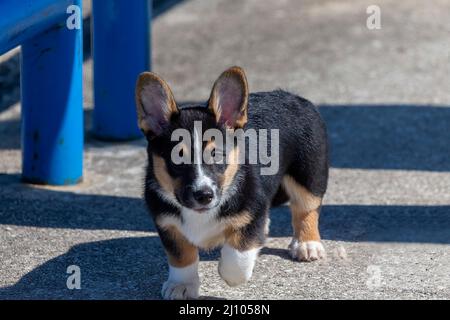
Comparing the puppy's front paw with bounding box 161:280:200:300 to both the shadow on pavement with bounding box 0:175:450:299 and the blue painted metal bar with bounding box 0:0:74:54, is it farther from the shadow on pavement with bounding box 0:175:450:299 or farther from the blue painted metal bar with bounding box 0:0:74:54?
the blue painted metal bar with bounding box 0:0:74:54

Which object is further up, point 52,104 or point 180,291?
point 52,104

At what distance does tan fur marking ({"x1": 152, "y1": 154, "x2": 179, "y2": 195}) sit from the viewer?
4.44 m

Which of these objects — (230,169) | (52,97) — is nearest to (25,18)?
(52,97)

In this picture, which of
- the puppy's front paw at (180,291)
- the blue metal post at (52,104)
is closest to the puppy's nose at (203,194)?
the puppy's front paw at (180,291)

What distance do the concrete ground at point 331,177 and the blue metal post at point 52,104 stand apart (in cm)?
15

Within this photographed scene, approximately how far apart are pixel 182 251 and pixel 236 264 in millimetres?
238

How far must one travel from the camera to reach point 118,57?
6.70 metres

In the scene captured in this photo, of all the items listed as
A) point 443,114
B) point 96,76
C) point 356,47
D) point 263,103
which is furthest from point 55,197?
point 356,47

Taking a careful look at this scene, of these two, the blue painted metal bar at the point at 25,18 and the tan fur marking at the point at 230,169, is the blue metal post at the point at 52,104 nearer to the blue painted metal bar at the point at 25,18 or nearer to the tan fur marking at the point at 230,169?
the blue painted metal bar at the point at 25,18

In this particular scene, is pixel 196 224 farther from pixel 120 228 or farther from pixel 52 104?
pixel 52 104

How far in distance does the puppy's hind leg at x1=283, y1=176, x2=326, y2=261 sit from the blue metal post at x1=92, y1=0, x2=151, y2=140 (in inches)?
76.0
